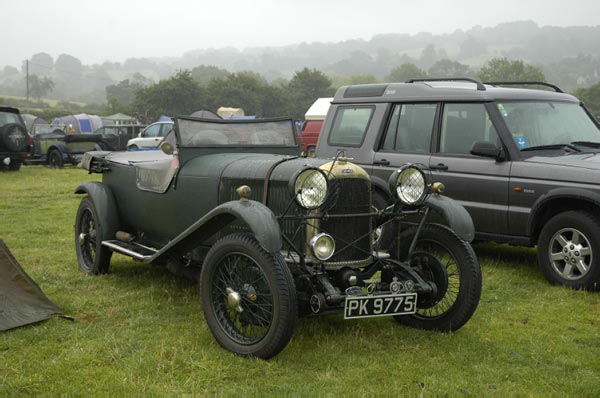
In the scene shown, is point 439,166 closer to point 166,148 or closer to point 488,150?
point 488,150

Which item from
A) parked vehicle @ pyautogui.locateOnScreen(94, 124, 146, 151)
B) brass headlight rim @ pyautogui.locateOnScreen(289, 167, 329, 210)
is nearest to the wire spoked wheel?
brass headlight rim @ pyautogui.locateOnScreen(289, 167, 329, 210)

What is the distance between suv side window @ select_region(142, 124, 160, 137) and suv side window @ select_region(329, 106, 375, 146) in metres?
19.4

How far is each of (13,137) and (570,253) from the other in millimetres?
17122

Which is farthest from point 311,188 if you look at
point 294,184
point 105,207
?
point 105,207

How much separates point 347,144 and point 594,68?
21044 cm

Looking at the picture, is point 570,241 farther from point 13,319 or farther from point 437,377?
point 13,319

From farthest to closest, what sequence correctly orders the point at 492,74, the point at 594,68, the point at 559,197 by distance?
the point at 594,68 → the point at 492,74 → the point at 559,197

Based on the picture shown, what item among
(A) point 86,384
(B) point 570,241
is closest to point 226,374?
(A) point 86,384

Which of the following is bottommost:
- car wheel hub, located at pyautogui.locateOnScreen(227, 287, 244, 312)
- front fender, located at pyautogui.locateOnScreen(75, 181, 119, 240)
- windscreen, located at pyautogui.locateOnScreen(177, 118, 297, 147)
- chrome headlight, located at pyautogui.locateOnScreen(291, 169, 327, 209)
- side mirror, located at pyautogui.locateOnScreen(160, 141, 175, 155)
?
car wheel hub, located at pyautogui.locateOnScreen(227, 287, 244, 312)

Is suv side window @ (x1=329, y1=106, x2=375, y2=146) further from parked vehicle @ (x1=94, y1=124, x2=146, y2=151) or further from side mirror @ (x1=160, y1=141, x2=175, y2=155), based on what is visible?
parked vehicle @ (x1=94, y1=124, x2=146, y2=151)

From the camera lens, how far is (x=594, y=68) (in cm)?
19338

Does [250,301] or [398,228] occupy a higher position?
[398,228]

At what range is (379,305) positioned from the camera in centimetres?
414

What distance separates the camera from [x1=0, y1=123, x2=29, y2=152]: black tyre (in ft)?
61.0
